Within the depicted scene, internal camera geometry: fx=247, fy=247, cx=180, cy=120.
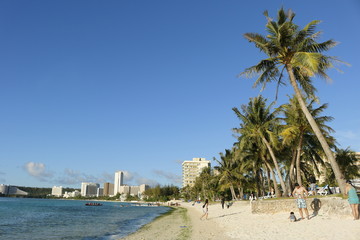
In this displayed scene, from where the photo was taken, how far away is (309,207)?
14977 mm

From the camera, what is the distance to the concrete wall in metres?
12.0

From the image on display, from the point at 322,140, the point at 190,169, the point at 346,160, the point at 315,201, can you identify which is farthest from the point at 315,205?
the point at 190,169

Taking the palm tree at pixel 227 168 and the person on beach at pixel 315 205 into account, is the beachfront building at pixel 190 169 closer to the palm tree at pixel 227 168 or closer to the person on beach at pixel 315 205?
the palm tree at pixel 227 168

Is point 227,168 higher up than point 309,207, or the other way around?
point 227,168

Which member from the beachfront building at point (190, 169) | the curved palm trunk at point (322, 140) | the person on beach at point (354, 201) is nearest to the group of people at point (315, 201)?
the person on beach at point (354, 201)

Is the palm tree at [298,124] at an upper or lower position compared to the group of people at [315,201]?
upper

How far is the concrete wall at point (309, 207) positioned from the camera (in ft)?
39.5

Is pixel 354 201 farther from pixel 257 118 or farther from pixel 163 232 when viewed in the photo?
pixel 257 118

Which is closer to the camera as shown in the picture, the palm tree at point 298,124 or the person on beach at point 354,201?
the person on beach at point 354,201

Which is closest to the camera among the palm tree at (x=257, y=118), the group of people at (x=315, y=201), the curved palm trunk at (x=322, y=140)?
the group of people at (x=315, y=201)

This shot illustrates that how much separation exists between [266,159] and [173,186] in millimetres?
124581

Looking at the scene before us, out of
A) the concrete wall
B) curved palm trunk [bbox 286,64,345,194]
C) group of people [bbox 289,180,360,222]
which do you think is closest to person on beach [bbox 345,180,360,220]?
group of people [bbox 289,180,360,222]

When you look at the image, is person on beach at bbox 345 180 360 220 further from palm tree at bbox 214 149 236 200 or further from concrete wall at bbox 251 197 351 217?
palm tree at bbox 214 149 236 200

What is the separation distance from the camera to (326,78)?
49.1 ft
